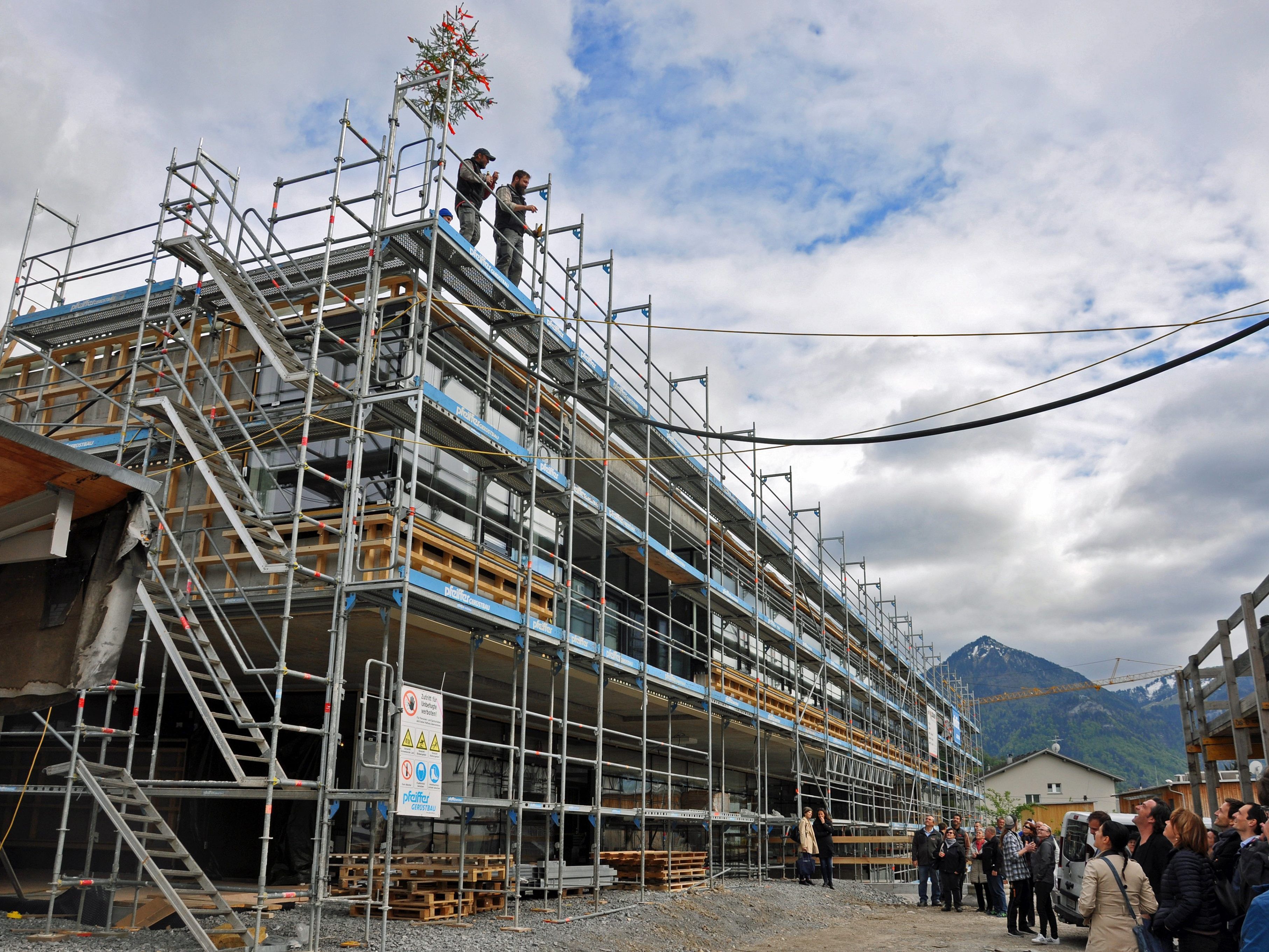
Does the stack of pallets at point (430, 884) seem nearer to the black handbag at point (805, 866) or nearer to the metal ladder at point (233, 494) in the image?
the metal ladder at point (233, 494)

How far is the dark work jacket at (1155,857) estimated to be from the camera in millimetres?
8016

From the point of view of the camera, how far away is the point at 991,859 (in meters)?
19.0

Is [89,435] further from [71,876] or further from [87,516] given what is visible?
[87,516]

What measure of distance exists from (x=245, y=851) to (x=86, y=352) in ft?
27.5

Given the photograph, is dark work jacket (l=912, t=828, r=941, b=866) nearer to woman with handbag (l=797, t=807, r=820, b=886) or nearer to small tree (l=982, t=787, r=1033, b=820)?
woman with handbag (l=797, t=807, r=820, b=886)

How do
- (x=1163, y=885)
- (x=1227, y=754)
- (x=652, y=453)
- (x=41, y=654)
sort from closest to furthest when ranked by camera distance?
(x=41, y=654) → (x=1163, y=885) → (x=1227, y=754) → (x=652, y=453)

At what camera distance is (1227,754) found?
1403 centimetres

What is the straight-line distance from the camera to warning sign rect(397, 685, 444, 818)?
9.70 m

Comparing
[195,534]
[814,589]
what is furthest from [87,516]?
[814,589]

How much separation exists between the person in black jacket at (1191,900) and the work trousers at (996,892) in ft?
43.0

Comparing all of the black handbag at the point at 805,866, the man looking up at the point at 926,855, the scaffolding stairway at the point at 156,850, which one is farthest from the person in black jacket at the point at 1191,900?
the black handbag at the point at 805,866

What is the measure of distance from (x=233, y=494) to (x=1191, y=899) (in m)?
11.3

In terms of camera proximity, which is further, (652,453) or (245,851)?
(652,453)

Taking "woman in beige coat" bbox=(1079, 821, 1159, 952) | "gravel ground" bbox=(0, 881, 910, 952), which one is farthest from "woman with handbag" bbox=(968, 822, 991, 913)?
"woman in beige coat" bbox=(1079, 821, 1159, 952)
